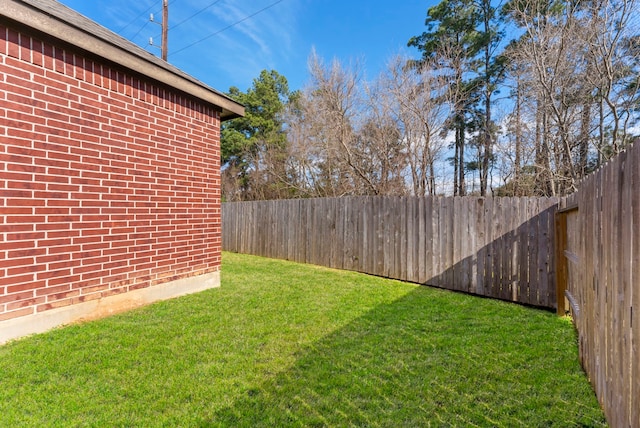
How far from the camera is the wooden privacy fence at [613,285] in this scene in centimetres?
141

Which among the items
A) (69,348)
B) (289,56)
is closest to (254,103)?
(289,56)

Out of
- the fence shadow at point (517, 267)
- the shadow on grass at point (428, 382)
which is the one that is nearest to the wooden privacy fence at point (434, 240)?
the fence shadow at point (517, 267)

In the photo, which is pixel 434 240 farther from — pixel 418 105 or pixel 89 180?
pixel 418 105

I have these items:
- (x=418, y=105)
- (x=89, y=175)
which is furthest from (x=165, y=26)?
(x=418, y=105)

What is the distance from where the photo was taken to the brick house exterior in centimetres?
307

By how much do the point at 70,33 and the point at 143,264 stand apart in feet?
9.47

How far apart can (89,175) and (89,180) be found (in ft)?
0.20

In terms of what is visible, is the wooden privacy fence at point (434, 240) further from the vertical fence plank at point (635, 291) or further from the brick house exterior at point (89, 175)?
the vertical fence plank at point (635, 291)

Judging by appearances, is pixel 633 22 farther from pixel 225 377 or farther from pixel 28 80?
pixel 28 80

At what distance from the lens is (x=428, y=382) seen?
2.42 meters

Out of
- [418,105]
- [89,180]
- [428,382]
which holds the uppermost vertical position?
[418,105]

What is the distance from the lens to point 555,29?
23.7ft

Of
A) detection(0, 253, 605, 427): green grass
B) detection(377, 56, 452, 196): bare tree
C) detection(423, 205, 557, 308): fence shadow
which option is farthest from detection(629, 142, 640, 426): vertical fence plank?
detection(377, 56, 452, 196): bare tree

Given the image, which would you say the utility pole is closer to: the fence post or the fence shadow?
the fence shadow
